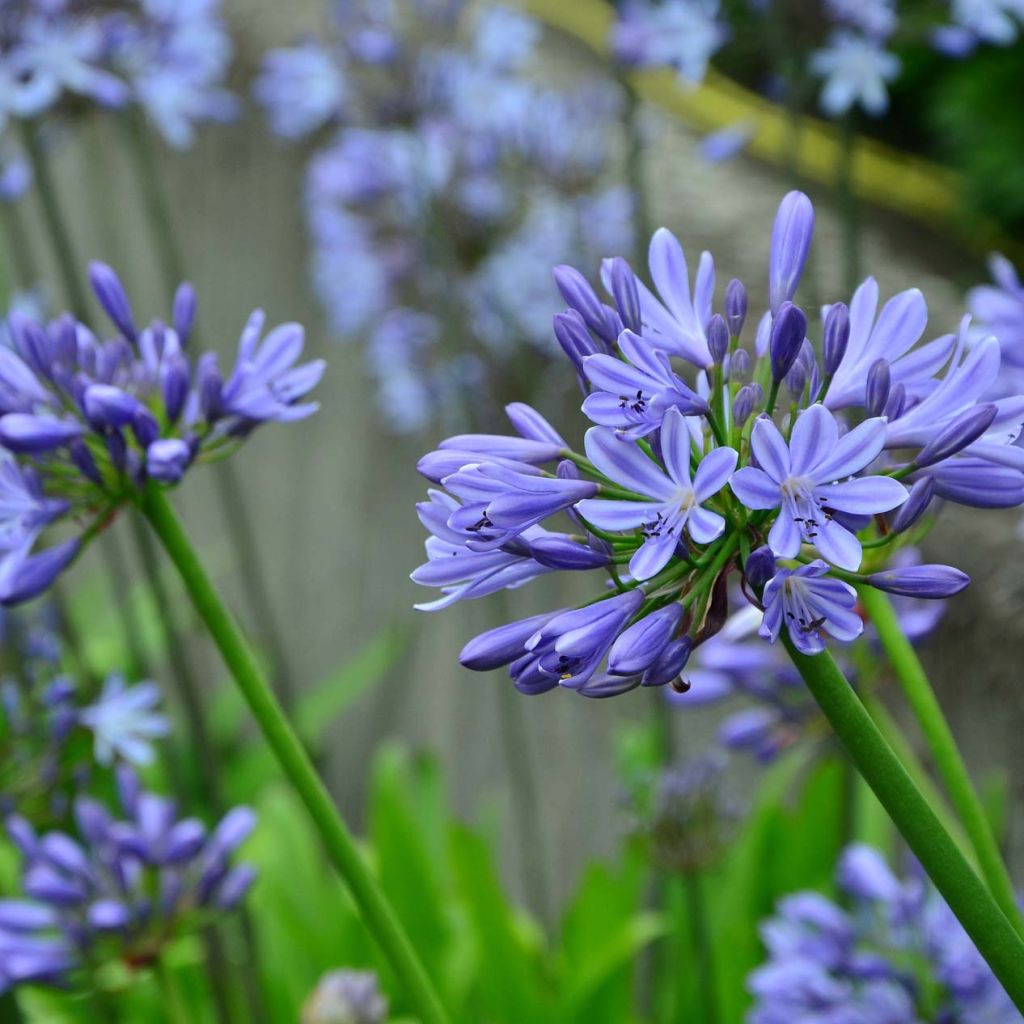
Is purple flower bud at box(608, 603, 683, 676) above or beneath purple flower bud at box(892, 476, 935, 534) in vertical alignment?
beneath

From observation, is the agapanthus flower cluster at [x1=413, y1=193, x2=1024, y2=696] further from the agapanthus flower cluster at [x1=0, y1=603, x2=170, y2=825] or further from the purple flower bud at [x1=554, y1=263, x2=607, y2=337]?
the agapanthus flower cluster at [x1=0, y1=603, x2=170, y2=825]

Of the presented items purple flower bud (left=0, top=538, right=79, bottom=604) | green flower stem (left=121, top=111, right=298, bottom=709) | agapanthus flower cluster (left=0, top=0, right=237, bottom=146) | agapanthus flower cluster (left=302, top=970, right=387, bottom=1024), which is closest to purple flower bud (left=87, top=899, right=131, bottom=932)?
agapanthus flower cluster (left=302, top=970, right=387, bottom=1024)


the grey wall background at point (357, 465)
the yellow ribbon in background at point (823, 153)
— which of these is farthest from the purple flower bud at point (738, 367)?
the yellow ribbon in background at point (823, 153)

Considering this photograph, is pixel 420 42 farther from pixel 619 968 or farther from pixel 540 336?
pixel 619 968

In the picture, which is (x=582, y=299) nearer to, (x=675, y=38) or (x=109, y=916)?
(x=109, y=916)

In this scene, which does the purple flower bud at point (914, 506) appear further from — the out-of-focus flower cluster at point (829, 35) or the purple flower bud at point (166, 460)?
the out-of-focus flower cluster at point (829, 35)

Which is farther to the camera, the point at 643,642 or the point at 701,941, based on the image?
the point at 701,941

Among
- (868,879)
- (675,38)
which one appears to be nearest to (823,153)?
(675,38)
